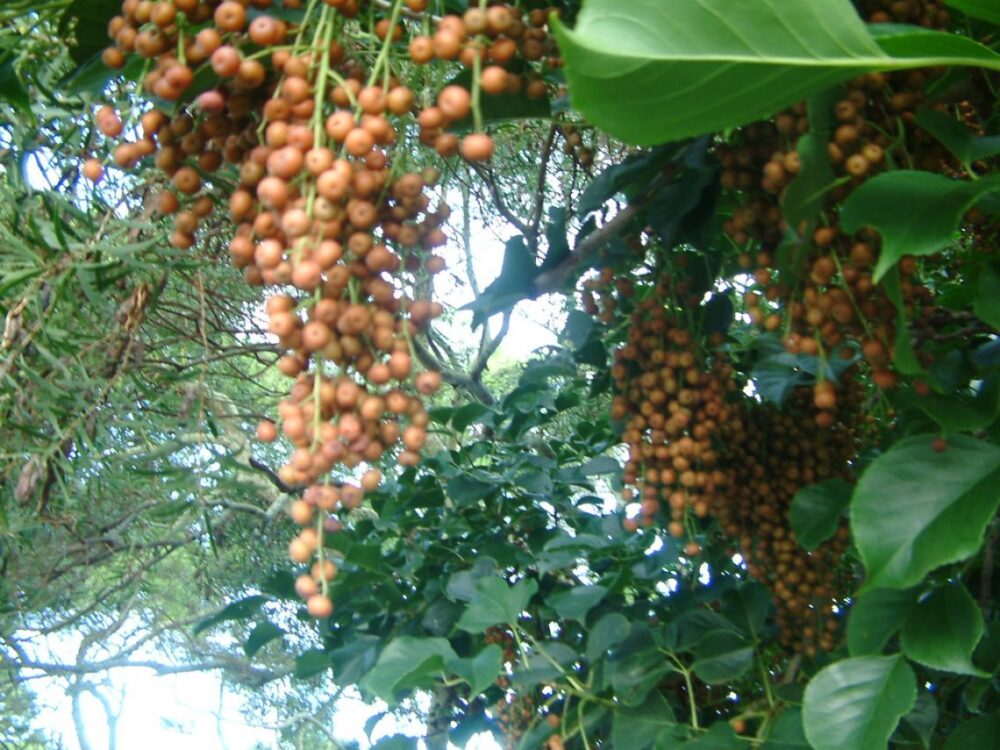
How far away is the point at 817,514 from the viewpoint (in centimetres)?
74

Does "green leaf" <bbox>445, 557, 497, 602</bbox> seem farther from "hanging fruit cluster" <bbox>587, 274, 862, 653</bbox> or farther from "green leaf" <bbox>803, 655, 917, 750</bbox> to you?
"green leaf" <bbox>803, 655, 917, 750</bbox>

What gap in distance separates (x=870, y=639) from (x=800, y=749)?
0.16 metres

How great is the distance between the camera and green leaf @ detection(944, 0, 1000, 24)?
0.45 metres

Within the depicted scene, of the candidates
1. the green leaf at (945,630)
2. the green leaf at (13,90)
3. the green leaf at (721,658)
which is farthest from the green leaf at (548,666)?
the green leaf at (13,90)

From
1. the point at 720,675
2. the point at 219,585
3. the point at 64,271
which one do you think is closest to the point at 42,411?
the point at 64,271

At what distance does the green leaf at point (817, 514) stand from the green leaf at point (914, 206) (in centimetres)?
32

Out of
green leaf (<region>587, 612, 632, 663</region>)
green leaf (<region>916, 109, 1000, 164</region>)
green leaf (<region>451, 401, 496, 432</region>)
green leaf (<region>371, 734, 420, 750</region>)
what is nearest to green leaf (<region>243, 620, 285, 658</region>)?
green leaf (<region>371, 734, 420, 750</region>)

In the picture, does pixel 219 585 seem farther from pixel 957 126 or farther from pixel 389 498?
Result: pixel 957 126

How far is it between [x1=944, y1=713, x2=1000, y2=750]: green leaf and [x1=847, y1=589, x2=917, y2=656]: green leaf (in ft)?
0.34

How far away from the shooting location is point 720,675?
2.89 ft

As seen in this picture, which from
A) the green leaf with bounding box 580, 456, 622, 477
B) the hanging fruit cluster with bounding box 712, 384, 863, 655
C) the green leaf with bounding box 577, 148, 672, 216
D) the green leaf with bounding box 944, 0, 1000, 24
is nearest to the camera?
the green leaf with bounding box 944, 0, 1000, 24

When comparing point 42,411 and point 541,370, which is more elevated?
point 541,370

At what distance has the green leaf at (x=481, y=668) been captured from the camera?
0.80m

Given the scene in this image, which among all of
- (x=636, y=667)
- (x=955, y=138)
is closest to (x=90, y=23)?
(x=955, y=138)
